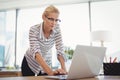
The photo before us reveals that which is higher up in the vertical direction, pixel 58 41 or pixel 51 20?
pixel 51 20

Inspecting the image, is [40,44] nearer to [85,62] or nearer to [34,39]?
[34,39]

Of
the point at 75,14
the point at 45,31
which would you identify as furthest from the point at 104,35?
the point at 45,31

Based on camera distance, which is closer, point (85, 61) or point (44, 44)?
point (85, 61)

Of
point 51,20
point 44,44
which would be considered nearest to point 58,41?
point 44,44

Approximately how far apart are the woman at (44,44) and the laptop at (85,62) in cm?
35

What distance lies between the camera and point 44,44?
6.06 feet

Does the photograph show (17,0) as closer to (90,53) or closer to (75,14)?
(75,14)

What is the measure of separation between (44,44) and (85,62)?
67 centimetres

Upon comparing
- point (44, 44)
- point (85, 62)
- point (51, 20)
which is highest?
point (51, 20)

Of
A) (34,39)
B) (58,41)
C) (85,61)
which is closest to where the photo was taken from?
(85,61)

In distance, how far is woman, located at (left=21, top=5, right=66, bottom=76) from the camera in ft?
5.64

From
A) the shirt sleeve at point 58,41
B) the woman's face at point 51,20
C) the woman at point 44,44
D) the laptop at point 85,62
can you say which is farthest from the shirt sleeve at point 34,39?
the laptop at point 85,62

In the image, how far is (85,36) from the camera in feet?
15.0

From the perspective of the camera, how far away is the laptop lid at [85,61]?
3.90 feet
